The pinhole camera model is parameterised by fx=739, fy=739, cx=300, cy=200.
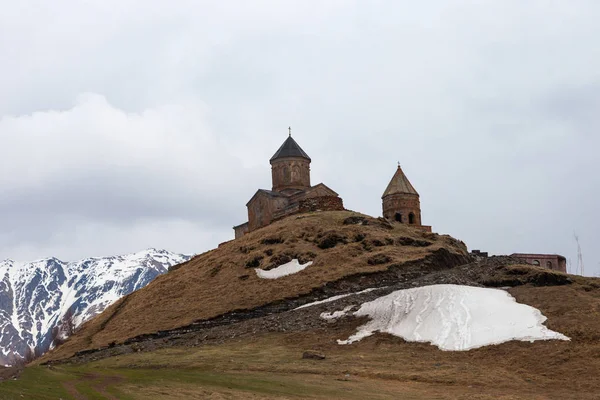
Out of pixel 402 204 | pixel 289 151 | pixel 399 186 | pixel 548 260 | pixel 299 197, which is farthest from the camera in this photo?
pixel 289 151

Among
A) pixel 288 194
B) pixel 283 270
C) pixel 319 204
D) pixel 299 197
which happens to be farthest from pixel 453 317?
pixel 288 194

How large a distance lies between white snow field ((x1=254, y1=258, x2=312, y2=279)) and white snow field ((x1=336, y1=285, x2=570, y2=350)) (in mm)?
16001

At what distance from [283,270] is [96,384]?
117ft

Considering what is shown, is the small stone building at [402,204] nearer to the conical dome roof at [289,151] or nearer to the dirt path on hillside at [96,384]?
the conical dome roof at [289,151]

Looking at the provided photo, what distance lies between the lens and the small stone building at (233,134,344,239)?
3317 inches

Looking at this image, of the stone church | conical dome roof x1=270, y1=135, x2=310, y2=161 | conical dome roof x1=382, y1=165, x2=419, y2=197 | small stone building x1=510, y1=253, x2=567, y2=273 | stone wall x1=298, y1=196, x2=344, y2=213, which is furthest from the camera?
conical dome roof x1=270, y1=135, x2=310, y2=161

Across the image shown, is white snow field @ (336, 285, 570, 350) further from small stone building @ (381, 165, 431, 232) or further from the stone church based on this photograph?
small stone building @ (381, 165, 431, 232)

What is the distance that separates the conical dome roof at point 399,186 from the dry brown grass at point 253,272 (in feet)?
36.2

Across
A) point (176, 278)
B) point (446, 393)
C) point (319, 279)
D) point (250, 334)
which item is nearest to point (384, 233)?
point (319, 279)

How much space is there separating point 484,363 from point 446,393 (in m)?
6.01

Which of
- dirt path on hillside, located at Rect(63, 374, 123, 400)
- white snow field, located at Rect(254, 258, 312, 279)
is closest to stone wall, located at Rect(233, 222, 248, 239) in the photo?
white snow field, located at Rect(254, 258, 312, 279)

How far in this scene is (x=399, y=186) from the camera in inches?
3492

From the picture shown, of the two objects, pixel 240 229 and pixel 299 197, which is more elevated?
pixel 299 197

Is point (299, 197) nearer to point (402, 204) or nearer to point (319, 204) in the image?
point (319, 204)
